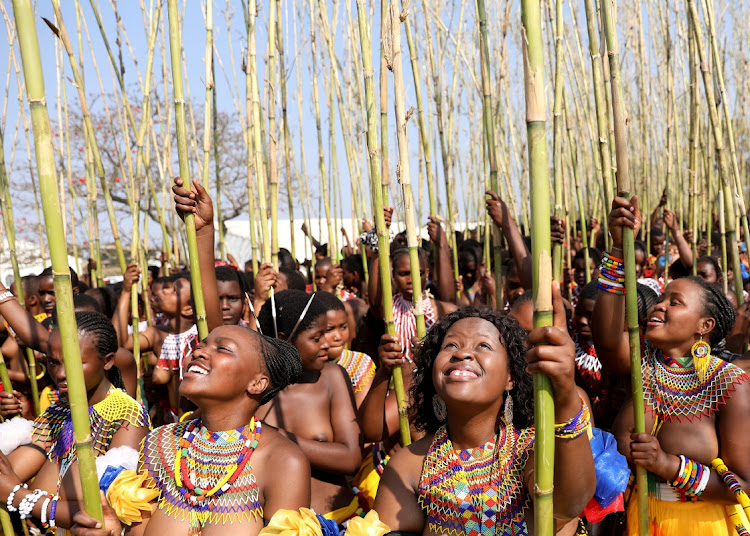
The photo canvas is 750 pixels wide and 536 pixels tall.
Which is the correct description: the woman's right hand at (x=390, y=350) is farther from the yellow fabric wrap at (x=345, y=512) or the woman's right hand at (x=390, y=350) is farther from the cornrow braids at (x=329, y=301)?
the cornrow braids at (x=329, y=301)

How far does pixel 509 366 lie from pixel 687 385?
0.70 metres

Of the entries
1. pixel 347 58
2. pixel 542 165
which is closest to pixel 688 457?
pixel 542 165

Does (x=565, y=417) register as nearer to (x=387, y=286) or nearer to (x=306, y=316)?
(x=387, y=286)

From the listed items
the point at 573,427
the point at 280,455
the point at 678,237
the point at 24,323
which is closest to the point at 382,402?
the point at 280,455

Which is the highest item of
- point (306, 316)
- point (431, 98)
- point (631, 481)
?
point (431, 98)

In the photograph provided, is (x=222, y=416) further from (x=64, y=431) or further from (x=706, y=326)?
(x=706, y=326)

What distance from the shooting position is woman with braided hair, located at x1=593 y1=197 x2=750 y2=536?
2.01 meters

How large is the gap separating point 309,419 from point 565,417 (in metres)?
1.38

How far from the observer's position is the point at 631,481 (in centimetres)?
235

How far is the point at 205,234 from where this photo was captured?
2182 mm

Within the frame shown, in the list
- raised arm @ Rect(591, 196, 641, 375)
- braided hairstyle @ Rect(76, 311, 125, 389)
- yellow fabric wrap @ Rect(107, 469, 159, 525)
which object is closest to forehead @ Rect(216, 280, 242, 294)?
braided hairstyle @ Rect(76, 311, 125, 389)

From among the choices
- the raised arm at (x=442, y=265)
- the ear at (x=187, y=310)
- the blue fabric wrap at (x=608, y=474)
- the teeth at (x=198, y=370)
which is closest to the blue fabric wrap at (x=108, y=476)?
the teeth at (x=198, y=370)

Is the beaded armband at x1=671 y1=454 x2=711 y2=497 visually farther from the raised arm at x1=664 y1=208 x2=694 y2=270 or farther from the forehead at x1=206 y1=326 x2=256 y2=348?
the raised arm at x1=664 y1=208 x2=694 y2=270

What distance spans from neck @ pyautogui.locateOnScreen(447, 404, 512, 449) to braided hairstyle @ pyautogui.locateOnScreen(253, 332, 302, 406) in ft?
1.75
